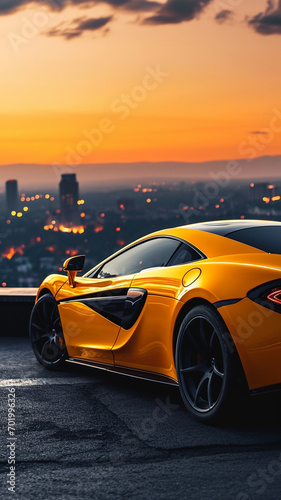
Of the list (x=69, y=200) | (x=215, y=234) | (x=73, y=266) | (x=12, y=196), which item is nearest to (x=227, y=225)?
(x=215, y=234)

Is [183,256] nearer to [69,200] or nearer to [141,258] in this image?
[141,258]

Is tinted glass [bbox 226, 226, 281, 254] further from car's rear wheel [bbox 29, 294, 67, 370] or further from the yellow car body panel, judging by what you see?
car's rear wheel [bbox 29, 294, 67, 370]

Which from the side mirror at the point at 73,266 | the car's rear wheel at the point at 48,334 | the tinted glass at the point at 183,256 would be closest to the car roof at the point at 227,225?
the tinted glass at the point at 183,256

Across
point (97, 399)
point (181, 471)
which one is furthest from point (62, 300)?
point (181, 471)

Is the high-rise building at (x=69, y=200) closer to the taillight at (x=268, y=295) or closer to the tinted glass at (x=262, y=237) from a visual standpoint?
the tinted glass at (x=262, y=237)

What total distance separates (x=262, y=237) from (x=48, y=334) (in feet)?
9.19

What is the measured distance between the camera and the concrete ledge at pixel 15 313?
9547mm

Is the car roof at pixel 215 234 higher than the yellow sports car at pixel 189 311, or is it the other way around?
the car roof at pixel 215 234

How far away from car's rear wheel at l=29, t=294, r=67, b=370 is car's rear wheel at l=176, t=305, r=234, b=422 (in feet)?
6.90

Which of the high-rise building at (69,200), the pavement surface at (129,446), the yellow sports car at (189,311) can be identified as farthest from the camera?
the high-rise building at (69,200)

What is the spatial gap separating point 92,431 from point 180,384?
2.15 ft

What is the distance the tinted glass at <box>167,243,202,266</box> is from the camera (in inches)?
193

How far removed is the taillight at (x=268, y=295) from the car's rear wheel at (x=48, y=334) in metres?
2.82

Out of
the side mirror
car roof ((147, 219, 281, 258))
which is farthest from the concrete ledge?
car roof ((147, 219, 281, 258))
